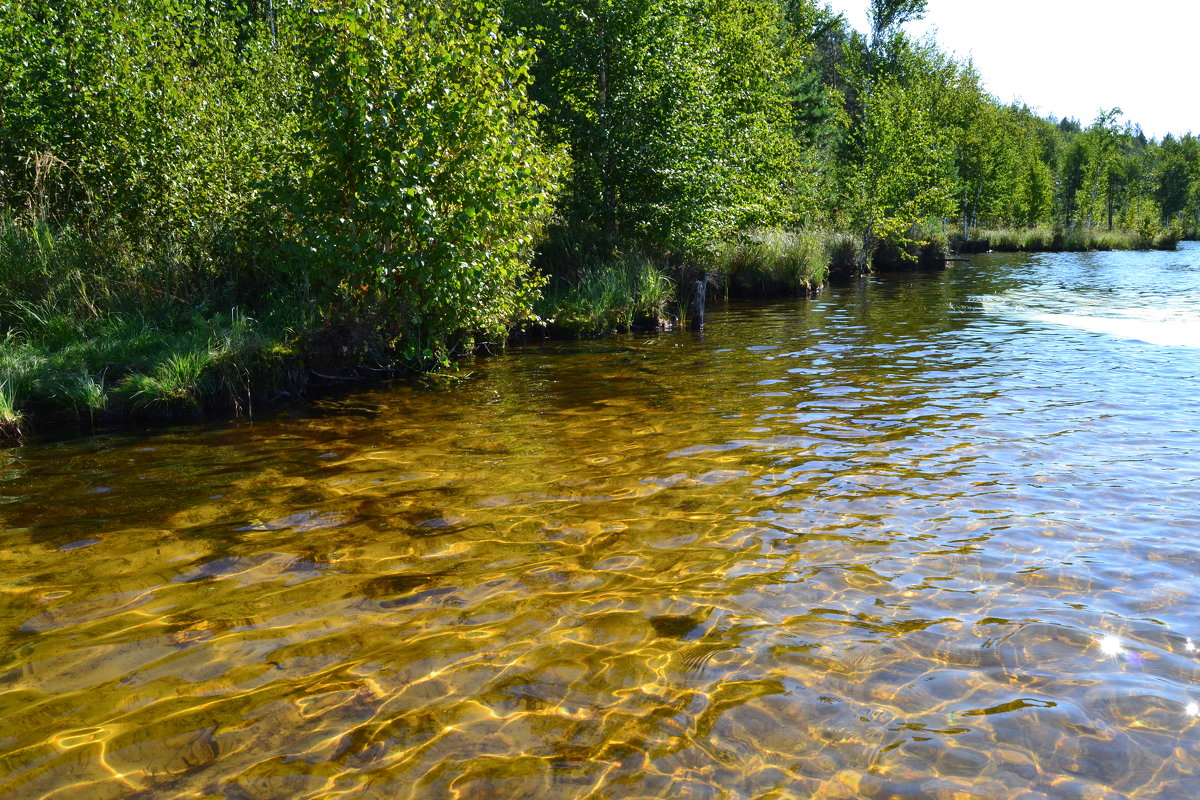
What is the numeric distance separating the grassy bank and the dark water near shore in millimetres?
45244

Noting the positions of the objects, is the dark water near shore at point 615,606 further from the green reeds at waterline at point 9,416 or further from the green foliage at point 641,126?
the green foliage at point 641,126

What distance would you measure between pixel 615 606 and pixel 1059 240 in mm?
55660

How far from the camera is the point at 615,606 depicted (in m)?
4.40

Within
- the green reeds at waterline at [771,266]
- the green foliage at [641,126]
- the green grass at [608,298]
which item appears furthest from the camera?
the green reeds at waterline at [771,266]

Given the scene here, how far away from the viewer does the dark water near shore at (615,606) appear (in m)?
3.11

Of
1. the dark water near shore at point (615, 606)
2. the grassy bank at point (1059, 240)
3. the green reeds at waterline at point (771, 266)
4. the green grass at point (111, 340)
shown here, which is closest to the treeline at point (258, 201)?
A: the green grass at point (111, 340)

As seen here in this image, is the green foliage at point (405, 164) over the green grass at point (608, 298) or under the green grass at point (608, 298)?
over

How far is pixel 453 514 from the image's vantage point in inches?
230

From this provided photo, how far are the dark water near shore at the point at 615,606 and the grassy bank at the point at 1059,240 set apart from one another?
45244 mm

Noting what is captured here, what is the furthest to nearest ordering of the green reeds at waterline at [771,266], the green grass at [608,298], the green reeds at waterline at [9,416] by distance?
1. the green reeds at waterline at [771,266]
2. the green grass at [608,298]
3. the green reeds at waterline at [9,416]

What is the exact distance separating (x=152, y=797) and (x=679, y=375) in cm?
894

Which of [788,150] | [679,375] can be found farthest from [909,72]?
[679,375]

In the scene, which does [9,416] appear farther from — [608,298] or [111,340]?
[608,298]

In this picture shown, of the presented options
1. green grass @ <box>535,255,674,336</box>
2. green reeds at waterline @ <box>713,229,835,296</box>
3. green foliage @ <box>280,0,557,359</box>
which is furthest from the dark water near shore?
green reeds at waterline @ <box>713,229,835,296</box>
